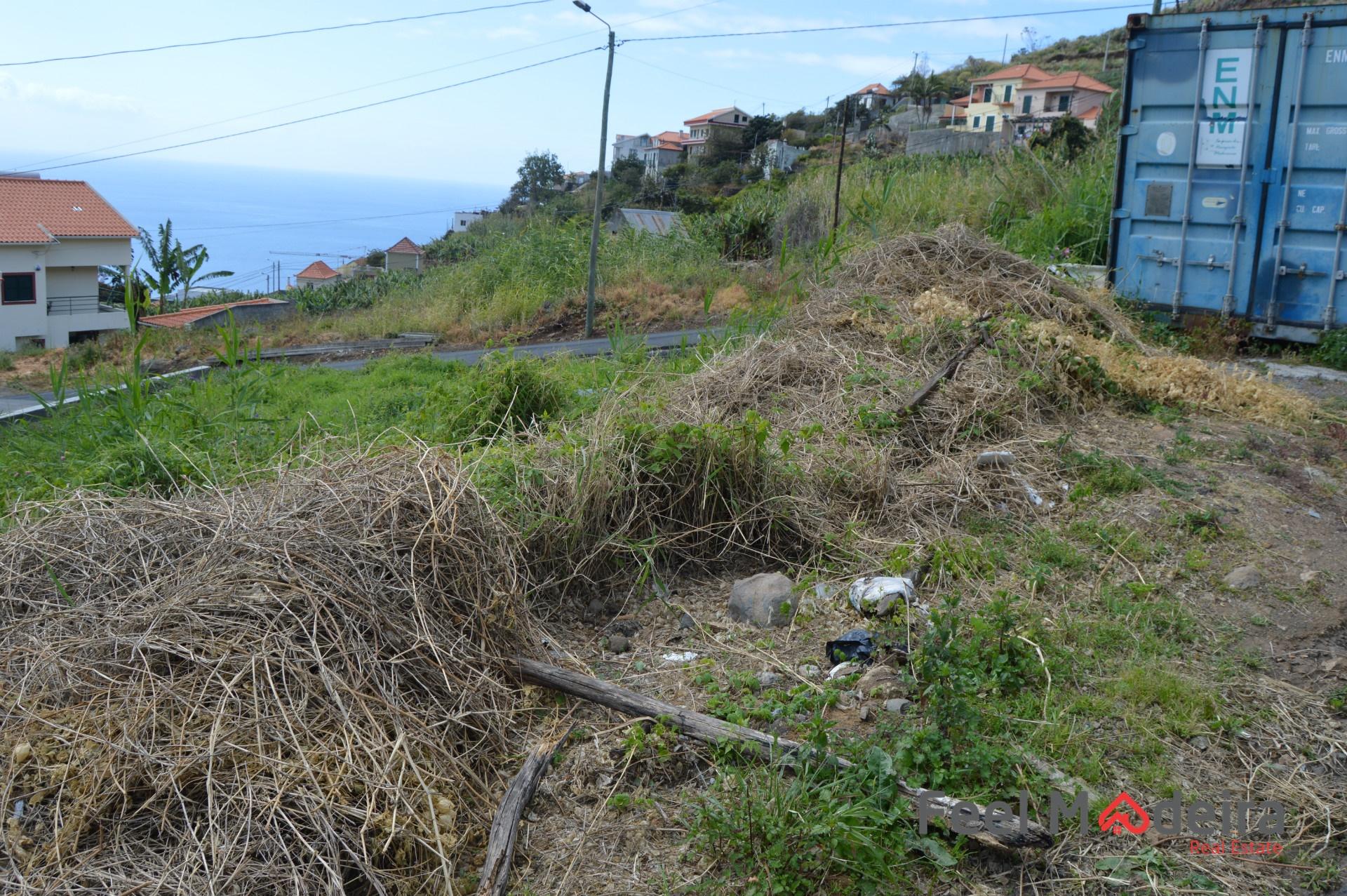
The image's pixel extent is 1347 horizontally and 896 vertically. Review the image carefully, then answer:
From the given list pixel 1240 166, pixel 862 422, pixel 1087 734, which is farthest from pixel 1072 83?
pixel 1087 734

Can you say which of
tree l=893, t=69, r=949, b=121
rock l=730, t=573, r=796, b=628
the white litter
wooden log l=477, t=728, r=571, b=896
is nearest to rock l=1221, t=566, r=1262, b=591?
the white litter

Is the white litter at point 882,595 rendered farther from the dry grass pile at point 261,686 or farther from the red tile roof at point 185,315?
the red tile roof at point 185,315

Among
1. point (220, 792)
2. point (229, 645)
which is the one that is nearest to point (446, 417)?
point (229, 645)

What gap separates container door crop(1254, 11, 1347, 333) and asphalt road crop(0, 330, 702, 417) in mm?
5473

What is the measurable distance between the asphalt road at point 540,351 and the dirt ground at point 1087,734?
249 inches

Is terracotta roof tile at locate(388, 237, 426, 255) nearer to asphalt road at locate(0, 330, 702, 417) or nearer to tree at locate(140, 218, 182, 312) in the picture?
tree at locate(140, 218, 182, 312)

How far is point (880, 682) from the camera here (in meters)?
3.38

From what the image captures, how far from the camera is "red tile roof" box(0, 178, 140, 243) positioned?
1380 inches

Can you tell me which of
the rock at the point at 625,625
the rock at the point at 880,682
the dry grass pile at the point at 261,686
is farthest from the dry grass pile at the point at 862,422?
the rock at the point at 880,682

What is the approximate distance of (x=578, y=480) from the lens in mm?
4391

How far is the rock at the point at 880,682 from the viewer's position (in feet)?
10.9

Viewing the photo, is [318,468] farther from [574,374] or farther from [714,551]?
[574,374]

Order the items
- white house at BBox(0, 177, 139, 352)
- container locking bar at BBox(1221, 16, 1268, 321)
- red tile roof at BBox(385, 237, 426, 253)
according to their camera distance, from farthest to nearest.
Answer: red tile roof at BBox(385, 237, 426, 253) → white house at BBox(0, 177, 139, 352) → container locking bar at BBox(1221, 16, 1268, 321)

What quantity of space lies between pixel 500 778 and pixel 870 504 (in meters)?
2.60
